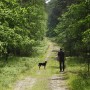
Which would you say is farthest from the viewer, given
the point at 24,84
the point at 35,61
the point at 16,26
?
the point at 35,61

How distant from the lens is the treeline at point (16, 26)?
29.0m

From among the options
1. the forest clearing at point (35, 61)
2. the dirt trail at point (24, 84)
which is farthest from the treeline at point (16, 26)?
the dirt trail at point (24, 84)

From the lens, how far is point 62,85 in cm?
1997

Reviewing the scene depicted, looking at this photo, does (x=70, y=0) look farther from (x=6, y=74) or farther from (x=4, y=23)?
(x=6, y=74)

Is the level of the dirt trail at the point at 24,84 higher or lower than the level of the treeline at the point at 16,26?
lower

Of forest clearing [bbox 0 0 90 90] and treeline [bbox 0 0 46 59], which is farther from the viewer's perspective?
treeline [bbox 0 0 46 59]

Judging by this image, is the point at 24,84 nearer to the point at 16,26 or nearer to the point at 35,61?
the point at 16,26

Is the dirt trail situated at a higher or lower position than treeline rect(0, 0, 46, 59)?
lower

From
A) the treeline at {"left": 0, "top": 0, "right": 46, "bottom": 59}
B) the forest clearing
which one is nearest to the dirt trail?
the forest clearing

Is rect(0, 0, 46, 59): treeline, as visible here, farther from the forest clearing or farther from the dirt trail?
the dirt trail

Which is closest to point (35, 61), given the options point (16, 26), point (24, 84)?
point (16, 26)

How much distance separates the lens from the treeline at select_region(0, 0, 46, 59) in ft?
95.3

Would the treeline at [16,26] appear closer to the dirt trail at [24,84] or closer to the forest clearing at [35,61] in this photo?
the forest clearing at [35,61]

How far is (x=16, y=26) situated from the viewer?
35.0m
